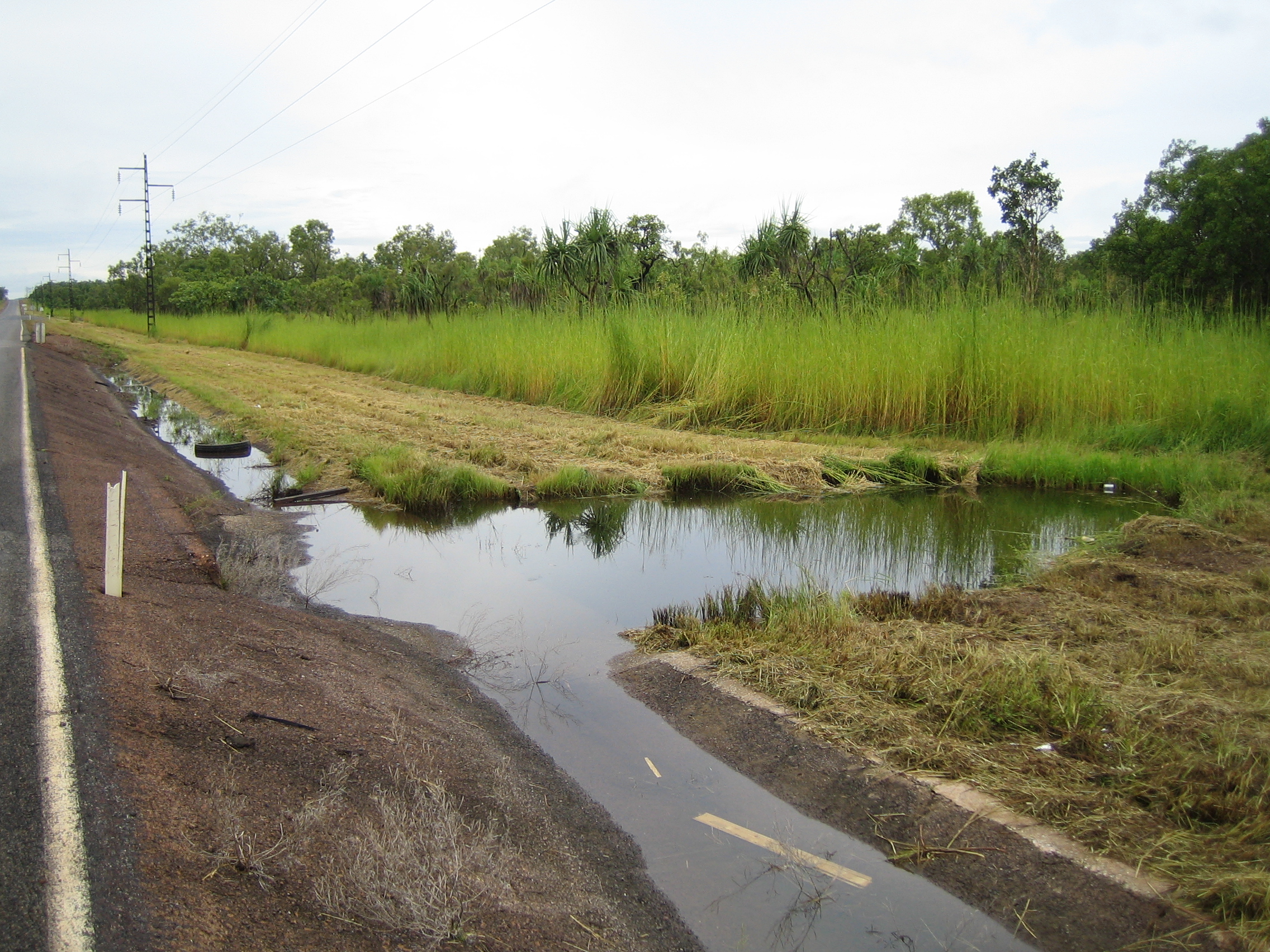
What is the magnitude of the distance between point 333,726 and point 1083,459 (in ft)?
27.3

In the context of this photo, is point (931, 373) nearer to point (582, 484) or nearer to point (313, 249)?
point (582, 484)

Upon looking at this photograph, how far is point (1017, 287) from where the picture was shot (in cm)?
1223

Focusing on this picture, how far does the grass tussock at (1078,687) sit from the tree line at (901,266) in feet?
25.5

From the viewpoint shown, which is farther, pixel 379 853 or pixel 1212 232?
pixel 1212 232

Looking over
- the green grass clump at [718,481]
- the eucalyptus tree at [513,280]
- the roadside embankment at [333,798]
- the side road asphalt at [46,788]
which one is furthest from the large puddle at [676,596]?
the eucalyptus tree at [513,280]

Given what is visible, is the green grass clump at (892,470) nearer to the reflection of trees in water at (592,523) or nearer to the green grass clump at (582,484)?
the green grass clump at (582,484)

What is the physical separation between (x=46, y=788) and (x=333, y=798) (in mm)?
827

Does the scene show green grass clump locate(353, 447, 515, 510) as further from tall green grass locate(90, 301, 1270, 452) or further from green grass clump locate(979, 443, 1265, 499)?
green grass clump locate(979, 443, 1265, 499)

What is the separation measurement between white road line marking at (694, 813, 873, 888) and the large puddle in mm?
27

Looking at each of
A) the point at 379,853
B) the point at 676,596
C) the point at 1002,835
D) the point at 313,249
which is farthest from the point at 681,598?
the point at 313,249

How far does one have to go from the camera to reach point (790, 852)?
116 inches

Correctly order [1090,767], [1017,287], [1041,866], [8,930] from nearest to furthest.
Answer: [8,930] → [1041,866] → [1090,767] → [1017,287]

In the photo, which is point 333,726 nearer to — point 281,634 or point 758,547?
point 281,634

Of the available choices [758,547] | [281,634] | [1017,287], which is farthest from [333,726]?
[1017,287]
